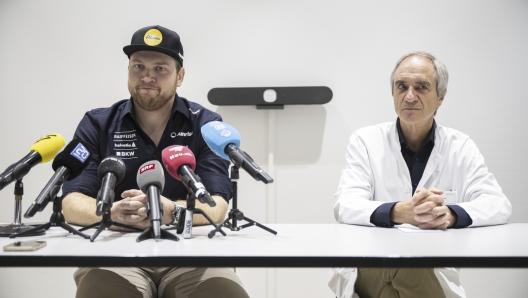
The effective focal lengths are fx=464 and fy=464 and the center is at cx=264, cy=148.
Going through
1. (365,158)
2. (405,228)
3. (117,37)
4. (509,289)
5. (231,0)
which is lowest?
(509,289)

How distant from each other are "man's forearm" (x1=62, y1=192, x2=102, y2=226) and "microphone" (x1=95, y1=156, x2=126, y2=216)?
354mm

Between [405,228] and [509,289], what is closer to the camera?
[405,228]

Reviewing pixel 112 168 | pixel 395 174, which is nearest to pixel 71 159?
pixel 112 168

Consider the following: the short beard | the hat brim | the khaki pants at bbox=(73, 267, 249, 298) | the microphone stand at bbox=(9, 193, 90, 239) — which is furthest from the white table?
the hat brim

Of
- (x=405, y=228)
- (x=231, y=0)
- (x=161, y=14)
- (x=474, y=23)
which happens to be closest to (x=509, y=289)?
(x=474, y=23)

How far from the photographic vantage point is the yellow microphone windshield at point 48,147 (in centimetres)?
163

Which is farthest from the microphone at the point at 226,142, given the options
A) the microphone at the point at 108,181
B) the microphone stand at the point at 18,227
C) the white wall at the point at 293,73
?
the white wall at the point at 293,73

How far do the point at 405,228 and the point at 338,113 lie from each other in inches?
67.4

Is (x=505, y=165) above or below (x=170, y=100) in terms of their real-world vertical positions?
below

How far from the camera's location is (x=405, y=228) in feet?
5.66

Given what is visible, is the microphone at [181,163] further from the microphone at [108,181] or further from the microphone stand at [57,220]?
the microphone stand at [57,220]

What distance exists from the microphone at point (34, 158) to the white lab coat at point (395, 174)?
3.80ft

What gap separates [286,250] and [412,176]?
49.1 inches

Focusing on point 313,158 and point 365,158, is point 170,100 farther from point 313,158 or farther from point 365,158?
point 313,158
